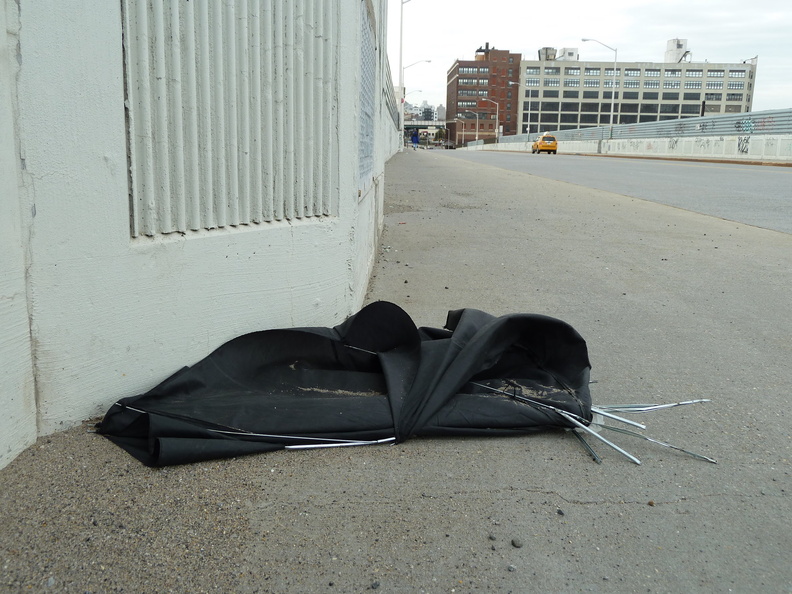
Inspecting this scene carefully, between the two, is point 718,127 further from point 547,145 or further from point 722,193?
point 722,193

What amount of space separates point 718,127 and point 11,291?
42599 millimetres

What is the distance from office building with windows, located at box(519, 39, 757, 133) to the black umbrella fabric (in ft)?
525

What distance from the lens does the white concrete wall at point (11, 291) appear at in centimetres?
239

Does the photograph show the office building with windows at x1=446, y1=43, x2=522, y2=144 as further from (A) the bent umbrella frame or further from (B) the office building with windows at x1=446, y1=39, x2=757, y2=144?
(A) the bent umbrella frame

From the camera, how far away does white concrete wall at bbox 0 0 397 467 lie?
2.48 metres

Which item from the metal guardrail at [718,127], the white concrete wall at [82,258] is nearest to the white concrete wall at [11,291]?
the white concrete wall at [82,258]

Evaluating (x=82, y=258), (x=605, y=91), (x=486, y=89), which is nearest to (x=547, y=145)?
(x=82, y=258)

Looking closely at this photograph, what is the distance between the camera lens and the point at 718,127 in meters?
39.6

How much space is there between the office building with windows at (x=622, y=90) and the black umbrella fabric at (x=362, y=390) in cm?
16005

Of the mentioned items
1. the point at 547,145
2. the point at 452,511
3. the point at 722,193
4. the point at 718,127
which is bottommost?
the point at 452,511

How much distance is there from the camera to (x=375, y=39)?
21.8 feet

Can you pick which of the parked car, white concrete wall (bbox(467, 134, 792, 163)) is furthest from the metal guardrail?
the parked car

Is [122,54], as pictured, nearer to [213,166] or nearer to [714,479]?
[213,166]

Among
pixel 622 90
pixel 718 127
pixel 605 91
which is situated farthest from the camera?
pixel 622 90
